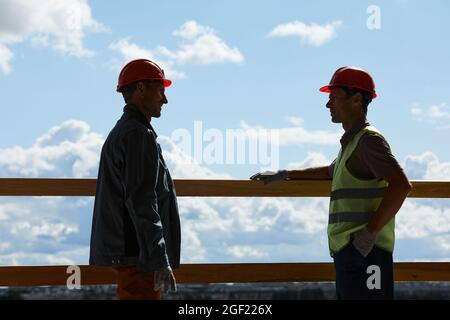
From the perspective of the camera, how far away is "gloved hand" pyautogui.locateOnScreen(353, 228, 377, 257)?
15.2ft

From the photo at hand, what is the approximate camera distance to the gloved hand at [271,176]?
614 cm

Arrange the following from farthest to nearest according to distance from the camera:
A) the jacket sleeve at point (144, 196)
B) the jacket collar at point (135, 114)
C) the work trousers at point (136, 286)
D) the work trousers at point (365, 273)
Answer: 1. the work trousers at point (365, 273)
2. the jacket collar at point (135, 114)
3. the work trousers at point (136, 286)
4. the jacket sleeve at point (144, 196)

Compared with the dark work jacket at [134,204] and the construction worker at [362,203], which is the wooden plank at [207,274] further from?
the dark work jacket at [134,204]

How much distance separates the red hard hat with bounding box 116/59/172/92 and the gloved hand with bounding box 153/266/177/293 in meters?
1.12

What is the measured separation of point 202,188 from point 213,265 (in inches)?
25.8

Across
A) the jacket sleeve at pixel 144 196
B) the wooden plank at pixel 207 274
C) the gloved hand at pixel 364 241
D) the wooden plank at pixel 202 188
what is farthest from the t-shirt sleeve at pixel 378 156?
the wooden plank at pixel 207 274

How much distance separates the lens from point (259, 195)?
629 cm

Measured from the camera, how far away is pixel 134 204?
410 cm

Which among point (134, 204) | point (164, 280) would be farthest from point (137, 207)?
point (164, 280)

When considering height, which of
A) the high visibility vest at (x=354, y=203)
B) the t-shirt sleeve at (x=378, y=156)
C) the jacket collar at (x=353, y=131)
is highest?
the jacket collar at (x=353, y=131)

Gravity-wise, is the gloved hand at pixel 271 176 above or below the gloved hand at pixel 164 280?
above

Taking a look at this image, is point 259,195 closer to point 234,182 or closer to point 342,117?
point 234,182
